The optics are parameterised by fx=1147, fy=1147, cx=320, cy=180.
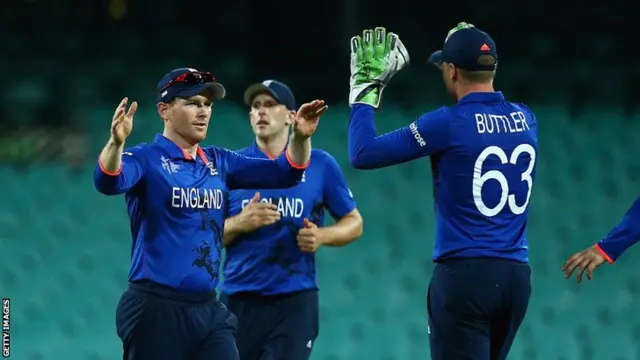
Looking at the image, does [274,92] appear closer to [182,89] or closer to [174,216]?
[182,89]

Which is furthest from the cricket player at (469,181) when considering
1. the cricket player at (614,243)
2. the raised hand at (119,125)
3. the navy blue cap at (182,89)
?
the raised hand at (119,125)

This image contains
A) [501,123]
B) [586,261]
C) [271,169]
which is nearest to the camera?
[501,123]

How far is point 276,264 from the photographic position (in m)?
5.69

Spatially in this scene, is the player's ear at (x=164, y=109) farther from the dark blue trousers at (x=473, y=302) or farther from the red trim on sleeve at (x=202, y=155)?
the dark blue trousers at (x=473, y=302)

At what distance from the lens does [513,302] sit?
14.9ft

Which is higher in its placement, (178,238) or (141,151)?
(141,151)

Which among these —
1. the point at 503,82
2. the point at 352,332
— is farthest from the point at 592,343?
the point at 503,82

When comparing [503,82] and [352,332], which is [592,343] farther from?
[503,82]

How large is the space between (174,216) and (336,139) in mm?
5040

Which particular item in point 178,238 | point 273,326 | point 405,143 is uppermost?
point 405,143

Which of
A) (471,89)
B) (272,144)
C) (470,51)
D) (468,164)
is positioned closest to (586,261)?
(468,164)

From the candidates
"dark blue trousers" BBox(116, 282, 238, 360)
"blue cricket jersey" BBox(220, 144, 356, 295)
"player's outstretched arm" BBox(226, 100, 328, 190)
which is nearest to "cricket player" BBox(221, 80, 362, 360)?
"blue cricket jersey" BBox(220, 144, 356, 295)

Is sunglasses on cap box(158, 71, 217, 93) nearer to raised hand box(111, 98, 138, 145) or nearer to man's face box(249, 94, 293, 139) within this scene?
raised hand box(111, 98, 138, 145)

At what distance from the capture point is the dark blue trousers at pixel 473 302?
4.47 m
